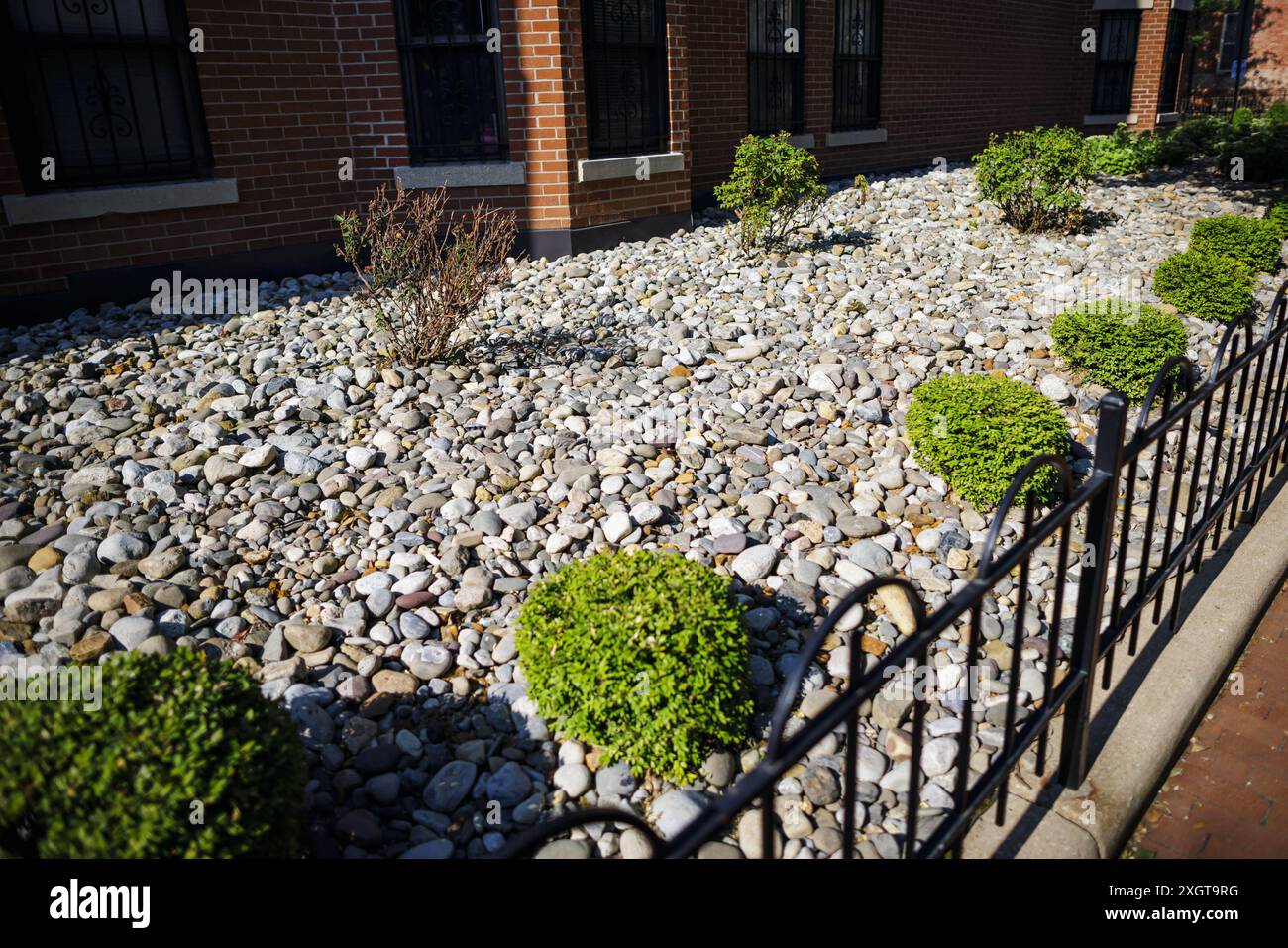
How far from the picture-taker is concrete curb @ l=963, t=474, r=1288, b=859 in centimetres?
256

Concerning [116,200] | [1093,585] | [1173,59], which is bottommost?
[1093,585]

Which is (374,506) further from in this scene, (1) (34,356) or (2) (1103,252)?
(2) (1103,252)

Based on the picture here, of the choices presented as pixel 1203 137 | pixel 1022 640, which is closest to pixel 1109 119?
pixel 1203 137

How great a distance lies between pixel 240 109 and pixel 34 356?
9.32ft

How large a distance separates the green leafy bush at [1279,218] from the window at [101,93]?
9.77 m

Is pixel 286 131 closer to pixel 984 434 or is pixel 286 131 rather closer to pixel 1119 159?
pixel 984 434

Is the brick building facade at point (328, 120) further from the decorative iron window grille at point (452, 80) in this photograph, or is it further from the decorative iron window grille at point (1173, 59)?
the decorative iron window grille at point (1173, 59)

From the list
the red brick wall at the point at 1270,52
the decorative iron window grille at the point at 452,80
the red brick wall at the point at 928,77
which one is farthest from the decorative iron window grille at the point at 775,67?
the red brick wall at the point at 1270,52

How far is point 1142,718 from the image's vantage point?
2.98 meters

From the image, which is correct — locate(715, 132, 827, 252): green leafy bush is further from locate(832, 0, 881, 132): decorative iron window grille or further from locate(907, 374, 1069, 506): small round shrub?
locate(832, 0, 881, 132): decorative iron window grille

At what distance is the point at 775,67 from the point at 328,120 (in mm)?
5873

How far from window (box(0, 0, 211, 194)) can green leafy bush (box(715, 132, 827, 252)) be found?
15.0 ft

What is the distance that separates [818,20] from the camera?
11.3 meters
